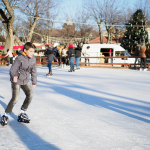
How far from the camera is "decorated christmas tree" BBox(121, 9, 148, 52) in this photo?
24.6 m

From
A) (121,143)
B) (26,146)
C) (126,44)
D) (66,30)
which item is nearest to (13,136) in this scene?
(26,146)

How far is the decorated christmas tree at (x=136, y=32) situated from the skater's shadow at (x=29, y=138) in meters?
22.6

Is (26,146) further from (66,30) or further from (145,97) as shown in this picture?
(66,30)

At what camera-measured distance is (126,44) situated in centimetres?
2722

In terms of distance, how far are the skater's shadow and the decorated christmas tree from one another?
891 inches

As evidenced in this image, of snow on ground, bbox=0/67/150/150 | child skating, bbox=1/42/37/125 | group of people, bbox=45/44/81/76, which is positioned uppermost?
group of people, bbox=45/44/81/76

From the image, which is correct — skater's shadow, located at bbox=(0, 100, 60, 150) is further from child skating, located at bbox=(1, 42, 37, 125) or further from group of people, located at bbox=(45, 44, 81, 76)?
group of people, located at bbox=(45, 44, 81, 76)

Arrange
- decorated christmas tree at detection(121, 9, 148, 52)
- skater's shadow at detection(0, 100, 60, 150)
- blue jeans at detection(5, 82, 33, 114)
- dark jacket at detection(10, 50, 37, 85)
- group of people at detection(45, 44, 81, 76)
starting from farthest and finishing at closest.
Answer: decorated christmas tree at detection(121, 9, 148, 52), group of people at detection(45, 44, 81, 76), blue jeans at detection(5, 82, 33, 114), dark jacket at detection(10, 50, 37, 85), skater's shadow at detection(0, 100, 60, 150)

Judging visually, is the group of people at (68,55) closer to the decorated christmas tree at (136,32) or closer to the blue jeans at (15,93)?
the blue jeans at (15,93)

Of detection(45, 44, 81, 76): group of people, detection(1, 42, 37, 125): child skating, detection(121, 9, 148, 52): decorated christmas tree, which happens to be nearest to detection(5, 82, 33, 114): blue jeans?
detection(1, 42, 37, 125): child skating

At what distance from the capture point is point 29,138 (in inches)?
106

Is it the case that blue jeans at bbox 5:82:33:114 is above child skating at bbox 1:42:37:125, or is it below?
below

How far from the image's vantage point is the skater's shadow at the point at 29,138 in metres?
2.43

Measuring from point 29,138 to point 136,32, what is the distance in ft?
81.7
